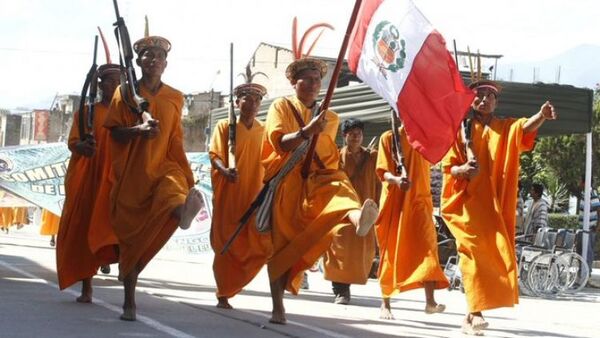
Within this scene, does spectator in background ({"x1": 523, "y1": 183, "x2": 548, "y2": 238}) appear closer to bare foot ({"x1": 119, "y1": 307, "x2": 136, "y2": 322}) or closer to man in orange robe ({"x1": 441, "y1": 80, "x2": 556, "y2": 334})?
man in orange robe ({"x1": 441, "y1": 80, "x2": 556, "y2": 334})

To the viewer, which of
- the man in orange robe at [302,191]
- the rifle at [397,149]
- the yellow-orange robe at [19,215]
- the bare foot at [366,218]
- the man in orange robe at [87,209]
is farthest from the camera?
the yellow-orange robe at [19,215]

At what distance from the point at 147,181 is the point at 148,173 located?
7 cm

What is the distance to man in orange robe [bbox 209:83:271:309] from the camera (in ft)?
34.8

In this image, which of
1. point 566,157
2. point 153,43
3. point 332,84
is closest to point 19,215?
point 566,157

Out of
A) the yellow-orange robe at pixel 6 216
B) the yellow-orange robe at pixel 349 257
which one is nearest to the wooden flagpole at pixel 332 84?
the yellow-orange robe at pixel 349 257

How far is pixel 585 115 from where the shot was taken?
16.4 metres

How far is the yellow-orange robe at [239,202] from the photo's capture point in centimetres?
1060

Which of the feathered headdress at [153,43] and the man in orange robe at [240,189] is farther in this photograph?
the man in orange robe at [240,189]

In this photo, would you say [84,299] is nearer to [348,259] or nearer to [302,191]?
[302,191]

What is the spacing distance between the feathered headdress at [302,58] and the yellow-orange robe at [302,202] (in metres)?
0.27

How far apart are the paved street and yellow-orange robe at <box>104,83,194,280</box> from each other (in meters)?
0.56

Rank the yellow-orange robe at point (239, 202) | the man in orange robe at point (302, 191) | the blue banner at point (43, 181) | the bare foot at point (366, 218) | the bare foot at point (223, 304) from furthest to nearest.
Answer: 1. the blue banner at point (43, 181)
2. the yellow-orange robe at point (239, 202)
3. the bare foot at point (223, 304)
4. the man in orange robe at point (302, 191)
5. the bare foot at point (366, 218)

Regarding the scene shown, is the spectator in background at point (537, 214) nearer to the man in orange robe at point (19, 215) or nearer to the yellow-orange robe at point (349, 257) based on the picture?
the yellow-orange robe at point (349, 257)

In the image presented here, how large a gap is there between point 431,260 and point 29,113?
78536mm
